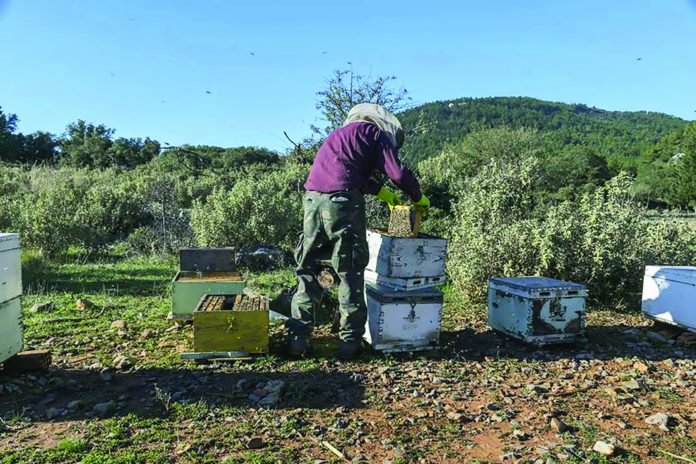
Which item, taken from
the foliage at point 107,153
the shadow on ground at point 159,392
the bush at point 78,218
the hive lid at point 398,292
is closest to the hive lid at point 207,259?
the shadow on ground at point 159,392

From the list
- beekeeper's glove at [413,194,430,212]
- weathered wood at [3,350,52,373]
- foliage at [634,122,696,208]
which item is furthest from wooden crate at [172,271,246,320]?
foliage at [634,122,696,208]

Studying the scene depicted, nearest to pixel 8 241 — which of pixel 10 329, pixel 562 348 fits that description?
pixel 10 329

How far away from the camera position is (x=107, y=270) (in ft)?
28.1

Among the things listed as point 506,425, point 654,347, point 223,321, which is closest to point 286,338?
point 223,321

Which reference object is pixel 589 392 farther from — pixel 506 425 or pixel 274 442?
pixel 274 442

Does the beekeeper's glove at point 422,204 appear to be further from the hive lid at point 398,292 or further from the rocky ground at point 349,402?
the rocky ground at point 349,402

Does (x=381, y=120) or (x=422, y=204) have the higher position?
(x=381, y=120)

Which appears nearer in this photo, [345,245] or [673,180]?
[345,245]

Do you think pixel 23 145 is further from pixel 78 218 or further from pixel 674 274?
pixel 674 274

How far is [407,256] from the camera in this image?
447cm

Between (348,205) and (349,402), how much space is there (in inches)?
61.5

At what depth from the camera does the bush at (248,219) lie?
31.8 feet

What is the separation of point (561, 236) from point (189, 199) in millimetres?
12942

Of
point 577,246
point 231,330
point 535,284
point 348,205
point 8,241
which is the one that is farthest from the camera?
point 577,246
